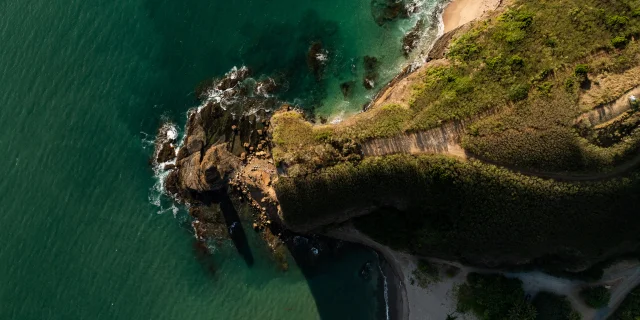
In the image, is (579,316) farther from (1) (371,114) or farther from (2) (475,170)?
(1) (371,114)

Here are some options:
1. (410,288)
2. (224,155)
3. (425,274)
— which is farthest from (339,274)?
(224,155)

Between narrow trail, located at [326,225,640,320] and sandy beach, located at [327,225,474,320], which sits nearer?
narrow trail, located at [326,225,640,320]

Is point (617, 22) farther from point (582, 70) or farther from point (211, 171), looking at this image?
point (211, 171)

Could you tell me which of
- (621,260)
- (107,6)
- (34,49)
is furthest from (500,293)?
(34,49)

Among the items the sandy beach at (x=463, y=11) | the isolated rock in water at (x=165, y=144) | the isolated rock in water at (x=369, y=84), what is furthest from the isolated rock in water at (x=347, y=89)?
the isolated rock in water at (x=165, y=144)

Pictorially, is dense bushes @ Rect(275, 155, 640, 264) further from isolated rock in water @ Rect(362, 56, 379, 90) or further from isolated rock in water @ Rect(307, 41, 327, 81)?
isolated rock in water @ Rect(307, 41, 327, 81)

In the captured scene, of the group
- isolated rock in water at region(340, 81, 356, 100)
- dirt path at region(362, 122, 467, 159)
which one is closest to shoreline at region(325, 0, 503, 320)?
isolated rock in water at region(340, 81, 356, 100)
